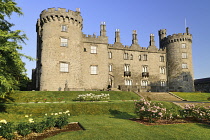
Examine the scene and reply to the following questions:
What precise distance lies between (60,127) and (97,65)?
24.8 metres

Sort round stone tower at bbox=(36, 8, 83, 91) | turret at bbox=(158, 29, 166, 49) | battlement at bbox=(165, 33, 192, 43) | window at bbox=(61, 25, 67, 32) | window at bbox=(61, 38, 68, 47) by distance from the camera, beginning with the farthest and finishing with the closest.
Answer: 1. turret at bbox=(158, 29, 166, 49)
2. battlement at bbox=(165, 33, 192, 43)
3. window at bbox=(61, 25, 67, 32)
4. window at bbox=(61, 38, 68, 47)
5. round stone tower at bbox=(36, 8, 83, 91)

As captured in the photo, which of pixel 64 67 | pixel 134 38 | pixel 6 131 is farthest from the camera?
pixel 134 38

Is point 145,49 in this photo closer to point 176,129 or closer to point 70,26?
point 70,26

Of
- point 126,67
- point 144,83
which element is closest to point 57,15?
point 126,67

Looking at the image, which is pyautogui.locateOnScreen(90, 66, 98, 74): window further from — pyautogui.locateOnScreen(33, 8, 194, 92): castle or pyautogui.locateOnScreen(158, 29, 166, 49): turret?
pyautogui.locateOnScreen(158, 29, 166, 49): turret

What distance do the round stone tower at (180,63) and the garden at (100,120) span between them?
25686mm

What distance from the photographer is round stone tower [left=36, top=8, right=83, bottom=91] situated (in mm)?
30109

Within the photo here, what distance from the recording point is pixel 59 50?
1220 inches

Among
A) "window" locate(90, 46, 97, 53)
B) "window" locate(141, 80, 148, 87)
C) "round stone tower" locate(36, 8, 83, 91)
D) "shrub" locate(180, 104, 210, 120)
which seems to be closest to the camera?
"shrub" locate(180, 104, 210, 120)

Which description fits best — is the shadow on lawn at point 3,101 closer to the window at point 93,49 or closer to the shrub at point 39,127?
the shrub at point 39,127

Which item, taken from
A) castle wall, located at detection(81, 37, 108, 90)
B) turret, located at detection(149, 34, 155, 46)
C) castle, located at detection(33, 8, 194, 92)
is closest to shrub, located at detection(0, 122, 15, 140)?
castle, located at detection(33, 8, 194, 92)

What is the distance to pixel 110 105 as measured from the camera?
17.9 m

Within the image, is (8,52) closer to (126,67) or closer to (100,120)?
(100,120)

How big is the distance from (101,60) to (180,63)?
68.7 feet
